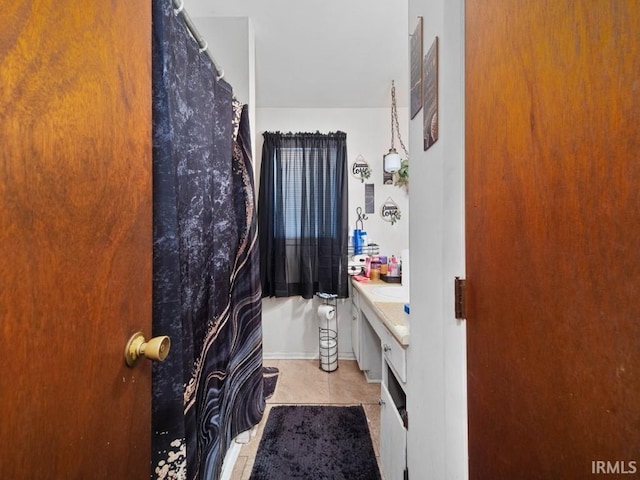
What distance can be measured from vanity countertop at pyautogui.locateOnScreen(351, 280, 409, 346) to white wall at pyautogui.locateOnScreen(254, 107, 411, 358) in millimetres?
560

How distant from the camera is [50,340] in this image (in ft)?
1.18

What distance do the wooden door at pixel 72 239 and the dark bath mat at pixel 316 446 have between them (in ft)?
3.58

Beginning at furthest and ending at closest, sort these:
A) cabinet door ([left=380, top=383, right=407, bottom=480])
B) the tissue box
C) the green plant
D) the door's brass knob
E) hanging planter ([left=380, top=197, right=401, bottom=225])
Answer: hanging planter ([left=380, top=197, right=401, bottom=225]) < the green plant < the tissue box < cabinet door ([left=380, top=383, right=407, bottom=480]) < the door's brass knob

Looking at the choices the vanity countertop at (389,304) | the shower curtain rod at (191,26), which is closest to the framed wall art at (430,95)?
the vanity countertop at (389,304)

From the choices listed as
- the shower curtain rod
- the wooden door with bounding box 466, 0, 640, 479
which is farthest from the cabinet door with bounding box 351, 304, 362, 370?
the shower curtain rod

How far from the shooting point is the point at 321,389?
6.67 ft

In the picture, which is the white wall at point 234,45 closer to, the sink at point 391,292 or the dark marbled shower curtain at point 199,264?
the dark marbled shower curtain at point 199,264

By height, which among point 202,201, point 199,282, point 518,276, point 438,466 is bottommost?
point 438,466

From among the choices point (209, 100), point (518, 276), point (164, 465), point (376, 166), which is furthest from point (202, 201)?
point (376, 166)

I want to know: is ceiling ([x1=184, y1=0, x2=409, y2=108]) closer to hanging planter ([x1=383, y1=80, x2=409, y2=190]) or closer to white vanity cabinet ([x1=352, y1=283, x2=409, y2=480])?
hanging planter ([x1=383, y1=80, x2=409, y2=190])

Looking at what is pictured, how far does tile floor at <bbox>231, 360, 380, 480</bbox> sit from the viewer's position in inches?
65.9

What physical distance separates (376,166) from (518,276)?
223 centimetres

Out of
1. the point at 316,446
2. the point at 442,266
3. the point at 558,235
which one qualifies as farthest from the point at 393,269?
the point at 558,235

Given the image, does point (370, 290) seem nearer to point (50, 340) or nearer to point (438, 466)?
point (438, 466)
